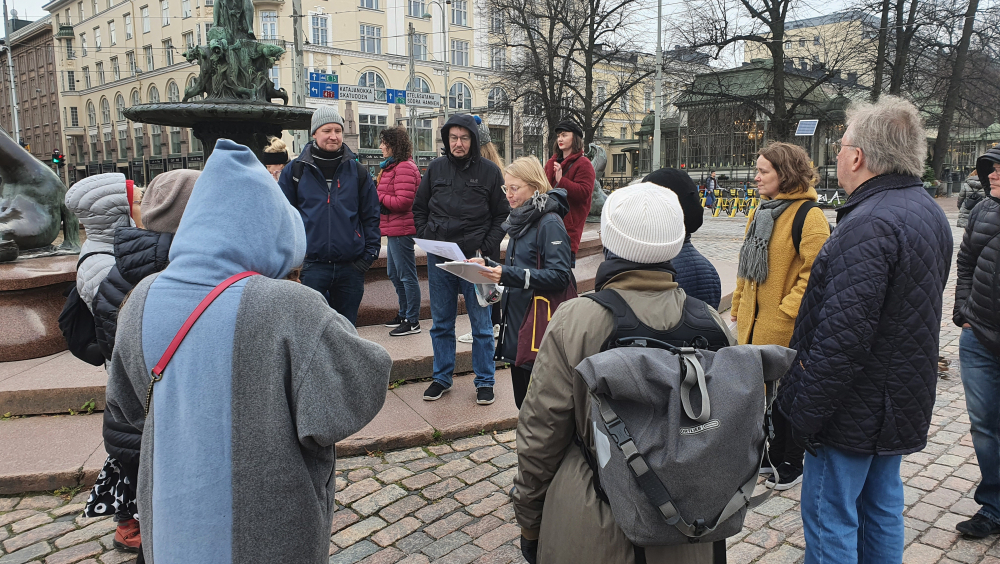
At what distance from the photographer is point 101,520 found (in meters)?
3.59

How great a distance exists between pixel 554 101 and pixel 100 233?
101ft

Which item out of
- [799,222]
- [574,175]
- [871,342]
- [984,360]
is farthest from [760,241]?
[574,175]

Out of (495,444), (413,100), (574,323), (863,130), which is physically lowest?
(495,444)

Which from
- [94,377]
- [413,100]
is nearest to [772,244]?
[94,377]

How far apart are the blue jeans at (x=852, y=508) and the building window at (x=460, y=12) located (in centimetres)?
5723

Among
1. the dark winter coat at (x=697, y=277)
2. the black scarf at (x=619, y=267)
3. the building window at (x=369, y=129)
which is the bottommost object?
the dark winter coat at (x=697, y=277)

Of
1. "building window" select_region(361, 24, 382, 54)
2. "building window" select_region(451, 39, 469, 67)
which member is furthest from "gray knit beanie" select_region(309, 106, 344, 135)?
"building window" select_region(451, 39, 469, 67)

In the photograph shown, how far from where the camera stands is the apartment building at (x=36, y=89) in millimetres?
64875

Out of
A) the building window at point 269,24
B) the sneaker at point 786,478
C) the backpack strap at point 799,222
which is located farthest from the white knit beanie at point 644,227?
the building window at point 269,24

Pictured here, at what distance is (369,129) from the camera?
170ft

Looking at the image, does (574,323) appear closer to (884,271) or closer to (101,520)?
(884,271)

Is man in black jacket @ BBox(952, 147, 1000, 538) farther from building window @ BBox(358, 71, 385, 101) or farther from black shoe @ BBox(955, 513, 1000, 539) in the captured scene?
building window @ BBox(358, 71, 385, 101)

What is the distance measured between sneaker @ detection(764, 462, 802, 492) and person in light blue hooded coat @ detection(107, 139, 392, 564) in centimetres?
236

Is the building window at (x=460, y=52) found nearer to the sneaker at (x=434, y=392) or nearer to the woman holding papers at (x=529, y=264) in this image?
the sneaker at (x=434, y=392)
